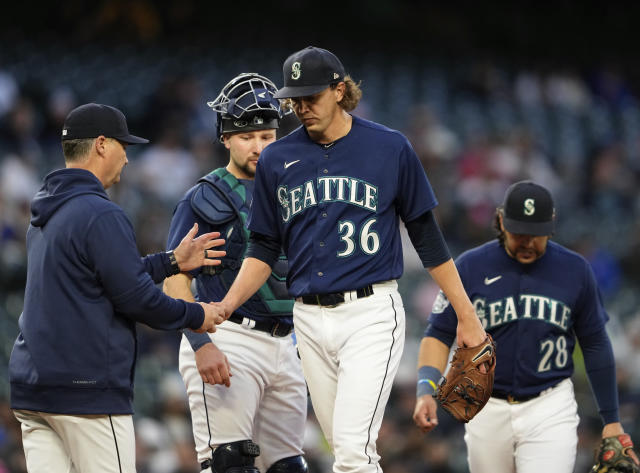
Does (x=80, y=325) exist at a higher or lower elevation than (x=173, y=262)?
lower

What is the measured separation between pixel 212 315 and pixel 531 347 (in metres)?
1.65

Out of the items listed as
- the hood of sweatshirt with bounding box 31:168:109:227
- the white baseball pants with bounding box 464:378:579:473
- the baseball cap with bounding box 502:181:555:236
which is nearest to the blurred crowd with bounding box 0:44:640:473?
the white baseball pants with bounding box 464:378:579:473

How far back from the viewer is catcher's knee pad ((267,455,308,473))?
15.7 feet

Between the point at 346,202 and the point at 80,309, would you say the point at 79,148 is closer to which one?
the point at 80,309

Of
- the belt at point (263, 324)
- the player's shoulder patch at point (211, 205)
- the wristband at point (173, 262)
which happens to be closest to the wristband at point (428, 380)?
the belt at point (263, 324)

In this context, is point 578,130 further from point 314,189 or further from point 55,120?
point 314,189

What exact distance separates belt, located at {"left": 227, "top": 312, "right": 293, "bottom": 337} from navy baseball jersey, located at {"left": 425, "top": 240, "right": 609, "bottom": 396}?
34.3 inches

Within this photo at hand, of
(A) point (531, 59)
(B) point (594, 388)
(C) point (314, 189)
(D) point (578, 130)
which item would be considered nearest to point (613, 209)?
(D) point (578, 130)

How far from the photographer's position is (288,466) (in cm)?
480

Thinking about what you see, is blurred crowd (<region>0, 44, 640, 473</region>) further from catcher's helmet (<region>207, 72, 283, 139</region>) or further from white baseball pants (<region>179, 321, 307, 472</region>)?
catcher's helmet (<region>207, 72, 283, 139</region>)

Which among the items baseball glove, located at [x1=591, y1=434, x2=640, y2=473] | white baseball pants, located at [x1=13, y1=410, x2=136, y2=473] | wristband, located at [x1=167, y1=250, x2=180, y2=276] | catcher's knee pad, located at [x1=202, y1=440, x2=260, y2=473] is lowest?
baseball glove, located at [x1=591, y1=434, x2=640, y2=473]

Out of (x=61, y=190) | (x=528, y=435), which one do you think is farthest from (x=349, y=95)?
(x=528, y=435)

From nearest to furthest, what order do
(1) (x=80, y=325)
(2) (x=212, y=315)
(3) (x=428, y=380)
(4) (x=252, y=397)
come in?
1. (1) (x=80, y=325)
2. (2) (x=212, y=315)
3. (4) (x=252, y=397)
4. (3) (x=428, y=380)

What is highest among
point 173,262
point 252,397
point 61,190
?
point 61,190
